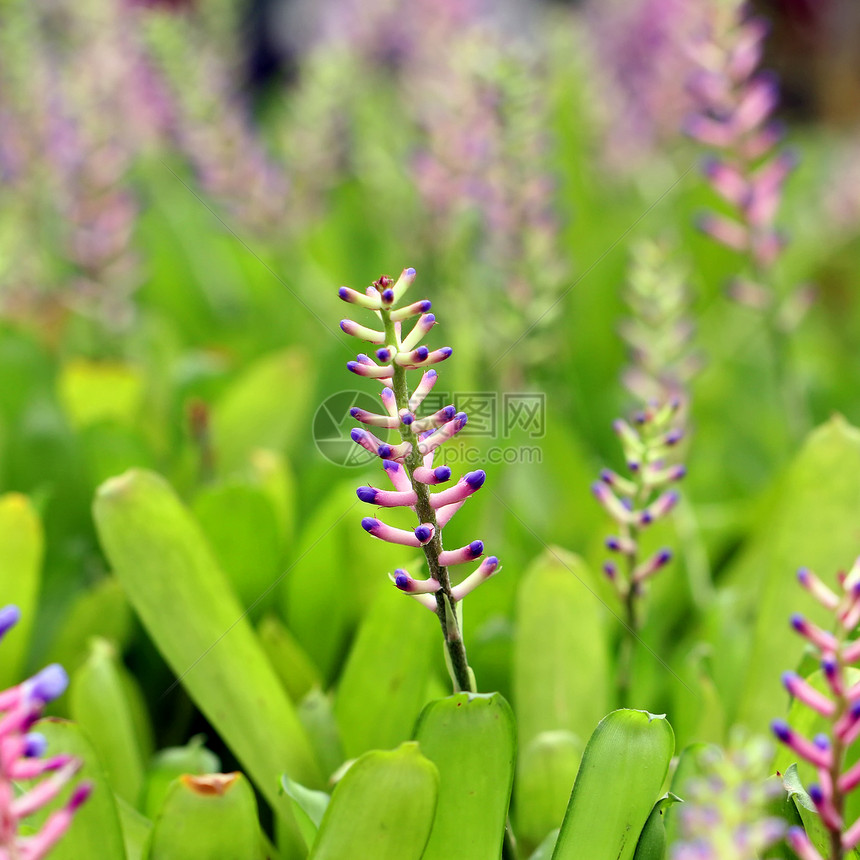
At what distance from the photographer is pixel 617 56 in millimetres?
4102

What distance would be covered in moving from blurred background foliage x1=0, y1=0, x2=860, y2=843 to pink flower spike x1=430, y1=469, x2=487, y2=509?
381 mm

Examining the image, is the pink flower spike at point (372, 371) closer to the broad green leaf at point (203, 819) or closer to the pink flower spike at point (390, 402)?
the pink flower spike at point (390, 402)

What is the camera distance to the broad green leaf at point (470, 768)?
3.02 feet

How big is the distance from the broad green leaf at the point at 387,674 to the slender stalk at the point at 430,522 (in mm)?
235

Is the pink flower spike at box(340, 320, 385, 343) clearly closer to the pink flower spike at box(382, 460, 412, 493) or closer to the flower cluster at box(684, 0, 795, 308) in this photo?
the pink flower spike at box(382, 460, 412, 493)

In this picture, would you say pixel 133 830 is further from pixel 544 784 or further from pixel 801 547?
pixel 801 547

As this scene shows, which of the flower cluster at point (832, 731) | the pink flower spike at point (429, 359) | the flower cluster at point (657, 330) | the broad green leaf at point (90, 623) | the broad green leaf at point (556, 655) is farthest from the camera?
the flower cluster at point (657, 330)

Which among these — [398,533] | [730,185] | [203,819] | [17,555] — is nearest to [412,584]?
[398,533]

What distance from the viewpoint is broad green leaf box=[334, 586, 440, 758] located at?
114 centimetres

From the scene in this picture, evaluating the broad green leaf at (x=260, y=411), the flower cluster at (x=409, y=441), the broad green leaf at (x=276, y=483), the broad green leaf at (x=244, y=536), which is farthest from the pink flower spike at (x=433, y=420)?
the broad green leaf at (x=260, y=411)

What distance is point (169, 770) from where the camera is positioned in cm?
114

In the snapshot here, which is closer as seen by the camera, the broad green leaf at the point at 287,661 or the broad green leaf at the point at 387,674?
the broad green leaf at the point at 387,674

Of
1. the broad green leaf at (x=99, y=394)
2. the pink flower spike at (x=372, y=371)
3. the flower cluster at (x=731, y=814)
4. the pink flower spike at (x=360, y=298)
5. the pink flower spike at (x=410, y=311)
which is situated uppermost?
the pink flower spike at (x=360, y=298)

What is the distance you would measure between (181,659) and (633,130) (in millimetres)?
3002
